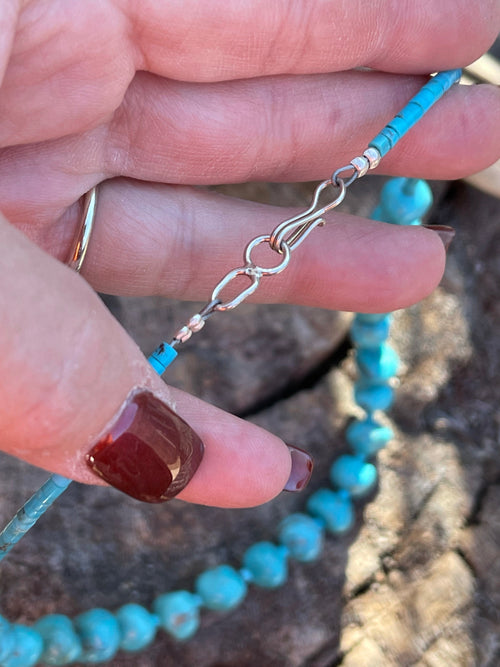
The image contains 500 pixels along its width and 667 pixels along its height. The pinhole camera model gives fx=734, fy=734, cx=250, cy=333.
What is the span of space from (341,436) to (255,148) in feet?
2.08

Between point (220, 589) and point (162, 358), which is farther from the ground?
point (162, 358)

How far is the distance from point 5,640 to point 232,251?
0.64 m

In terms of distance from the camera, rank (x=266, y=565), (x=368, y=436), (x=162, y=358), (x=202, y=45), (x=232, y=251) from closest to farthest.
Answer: (x=162, y=358)
(x=202, y=45)
(x=232, y=251)
(x=266, y=565)
(x=368, y=436)

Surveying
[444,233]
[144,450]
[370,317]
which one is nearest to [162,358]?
[144,450]

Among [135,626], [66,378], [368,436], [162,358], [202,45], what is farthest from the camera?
[368,436]

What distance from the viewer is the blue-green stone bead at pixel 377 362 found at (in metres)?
1.33

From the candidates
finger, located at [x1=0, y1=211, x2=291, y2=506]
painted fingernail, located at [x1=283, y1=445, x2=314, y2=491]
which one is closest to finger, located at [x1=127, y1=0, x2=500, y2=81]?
finger, located at [x1=0, y1=211, x2=291, y2=506]

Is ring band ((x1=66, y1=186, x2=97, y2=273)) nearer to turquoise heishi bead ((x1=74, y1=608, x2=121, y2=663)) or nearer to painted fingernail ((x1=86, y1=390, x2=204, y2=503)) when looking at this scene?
painted fingernail ((x1=86, y1=390, x2=204, y2=503))

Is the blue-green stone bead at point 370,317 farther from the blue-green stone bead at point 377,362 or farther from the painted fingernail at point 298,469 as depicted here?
the painted fingernail at point 298,469

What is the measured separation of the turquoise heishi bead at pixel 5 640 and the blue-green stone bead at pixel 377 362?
0.72 meters

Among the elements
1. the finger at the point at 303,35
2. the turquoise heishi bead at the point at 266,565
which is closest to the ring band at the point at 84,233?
the finger at the point at 303,35

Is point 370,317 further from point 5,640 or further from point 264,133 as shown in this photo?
point 5,640

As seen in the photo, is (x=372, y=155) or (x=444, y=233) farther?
(x=444, y=233)

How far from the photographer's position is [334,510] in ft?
4.31
